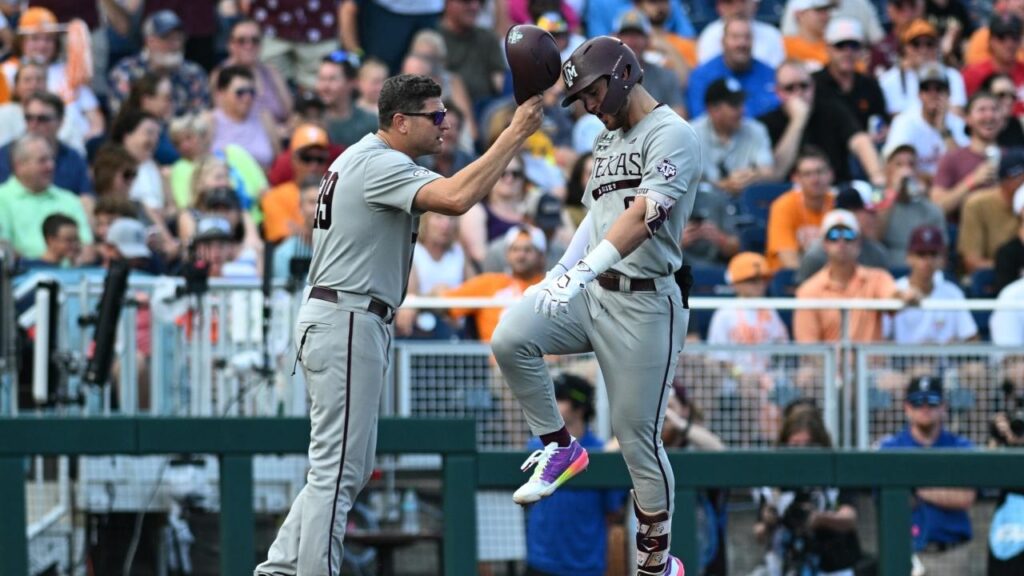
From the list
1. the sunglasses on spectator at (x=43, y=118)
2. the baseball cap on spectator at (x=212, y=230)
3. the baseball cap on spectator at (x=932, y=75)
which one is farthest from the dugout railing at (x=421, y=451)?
the baseball cap on spectator at (x=932, y=75)

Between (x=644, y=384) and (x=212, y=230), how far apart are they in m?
4.91

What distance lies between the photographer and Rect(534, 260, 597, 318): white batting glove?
690 cm

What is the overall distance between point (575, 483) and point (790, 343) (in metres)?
2.13

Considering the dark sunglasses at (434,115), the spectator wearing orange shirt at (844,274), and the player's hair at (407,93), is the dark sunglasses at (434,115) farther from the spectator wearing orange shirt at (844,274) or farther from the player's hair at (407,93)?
the spectator wearing orange shirt at (844,274)

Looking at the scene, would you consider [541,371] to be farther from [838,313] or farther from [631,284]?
[838,313]

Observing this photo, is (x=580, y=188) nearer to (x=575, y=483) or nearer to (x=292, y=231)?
(x=292, y=231)

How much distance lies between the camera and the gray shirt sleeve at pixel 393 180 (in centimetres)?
728

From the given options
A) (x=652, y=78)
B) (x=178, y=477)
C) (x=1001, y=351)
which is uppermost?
(x=652, y=78)

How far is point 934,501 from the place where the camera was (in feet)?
36.2

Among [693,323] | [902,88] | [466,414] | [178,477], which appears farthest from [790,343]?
[902,88]

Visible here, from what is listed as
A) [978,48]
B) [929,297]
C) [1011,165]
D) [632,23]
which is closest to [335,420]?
[929,297]

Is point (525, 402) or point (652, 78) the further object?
point (652, 78)

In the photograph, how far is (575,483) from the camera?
9328mm

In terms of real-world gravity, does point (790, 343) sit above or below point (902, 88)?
below
